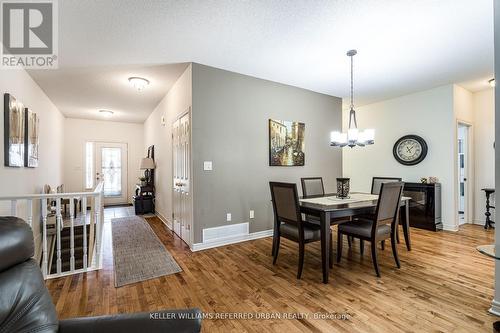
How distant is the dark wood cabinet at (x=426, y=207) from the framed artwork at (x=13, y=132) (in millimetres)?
6205

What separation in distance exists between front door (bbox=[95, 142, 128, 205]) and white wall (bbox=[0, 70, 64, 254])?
1017 mm

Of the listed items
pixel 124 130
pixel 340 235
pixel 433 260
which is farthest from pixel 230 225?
pixel 124 130

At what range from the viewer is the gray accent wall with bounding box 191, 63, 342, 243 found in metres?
3.34

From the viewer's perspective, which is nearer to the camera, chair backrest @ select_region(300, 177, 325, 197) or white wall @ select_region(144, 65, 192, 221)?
chair backrest @ select_region(300, 177, 325, 197)

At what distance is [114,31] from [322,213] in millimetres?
2855

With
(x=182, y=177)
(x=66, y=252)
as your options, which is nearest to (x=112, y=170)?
(x=66, y=252)

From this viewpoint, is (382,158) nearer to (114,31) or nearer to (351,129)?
(351,129)

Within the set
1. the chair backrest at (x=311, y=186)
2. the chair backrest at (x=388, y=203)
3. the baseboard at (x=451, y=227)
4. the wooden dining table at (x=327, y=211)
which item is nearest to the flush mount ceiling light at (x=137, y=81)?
the chair backrest at (x=311, y=186)

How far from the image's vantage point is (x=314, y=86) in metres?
4.34

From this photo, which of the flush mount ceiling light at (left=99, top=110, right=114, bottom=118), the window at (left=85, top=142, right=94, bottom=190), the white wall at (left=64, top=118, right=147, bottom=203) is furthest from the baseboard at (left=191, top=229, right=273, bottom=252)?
the window at (left=85, top=142, right=94, bottom=190)

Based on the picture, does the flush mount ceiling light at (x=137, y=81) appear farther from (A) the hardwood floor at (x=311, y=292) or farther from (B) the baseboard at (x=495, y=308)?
(B) the baseboard at (x=495, y=308)

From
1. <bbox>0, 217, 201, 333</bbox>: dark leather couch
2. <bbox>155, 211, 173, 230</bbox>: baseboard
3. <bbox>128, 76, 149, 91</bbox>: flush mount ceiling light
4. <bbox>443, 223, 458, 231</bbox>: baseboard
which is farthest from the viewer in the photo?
<bbox>155, 211, 173, 230</bbox>: baseboard

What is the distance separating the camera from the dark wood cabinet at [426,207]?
4223 mm

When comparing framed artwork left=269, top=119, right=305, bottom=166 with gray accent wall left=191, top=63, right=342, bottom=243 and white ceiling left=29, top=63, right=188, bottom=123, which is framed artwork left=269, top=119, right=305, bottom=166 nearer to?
gray accent wall left=191, top=63, right=342, bottom=243
